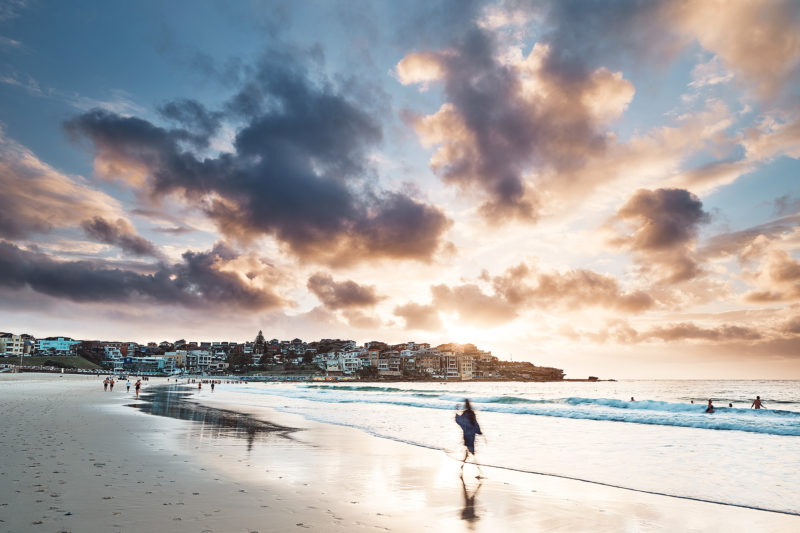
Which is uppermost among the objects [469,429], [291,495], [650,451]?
[469,429]

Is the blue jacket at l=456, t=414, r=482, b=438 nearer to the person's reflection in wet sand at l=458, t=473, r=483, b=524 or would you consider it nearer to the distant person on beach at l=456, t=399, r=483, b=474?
the distant person on beach at l=456, t=399, r=483, b=474

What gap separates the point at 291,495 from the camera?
10.1 m

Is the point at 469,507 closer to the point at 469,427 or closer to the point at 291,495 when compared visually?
the point at 291,495

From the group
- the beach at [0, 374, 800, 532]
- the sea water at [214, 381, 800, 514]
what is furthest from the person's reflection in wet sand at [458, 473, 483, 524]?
Answer: the sea water at [214, 381, 800, 514]

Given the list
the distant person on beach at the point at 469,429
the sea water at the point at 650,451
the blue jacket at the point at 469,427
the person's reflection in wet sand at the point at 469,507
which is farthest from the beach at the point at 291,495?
the sea water at the point at 650,451

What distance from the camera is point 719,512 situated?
10695 millimetres

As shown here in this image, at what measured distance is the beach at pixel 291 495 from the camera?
7988mm

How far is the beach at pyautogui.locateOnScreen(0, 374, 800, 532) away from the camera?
314 inches

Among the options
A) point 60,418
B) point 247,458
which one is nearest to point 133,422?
point 60,418

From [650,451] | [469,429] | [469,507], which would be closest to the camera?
[469,507]

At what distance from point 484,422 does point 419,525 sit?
87.3ft

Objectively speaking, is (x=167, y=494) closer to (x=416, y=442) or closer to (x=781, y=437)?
(x=416, y=442)

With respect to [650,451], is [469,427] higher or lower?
higher

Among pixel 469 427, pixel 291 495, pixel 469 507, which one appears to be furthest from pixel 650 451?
pixel 291 495
